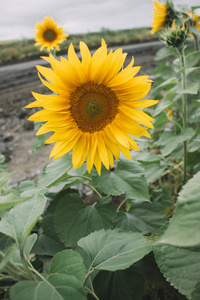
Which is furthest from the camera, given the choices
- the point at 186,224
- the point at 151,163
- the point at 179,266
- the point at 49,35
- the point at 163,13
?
the point at 49,35

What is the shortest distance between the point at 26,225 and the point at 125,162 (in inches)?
19.2

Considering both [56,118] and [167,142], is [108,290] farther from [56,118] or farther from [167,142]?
[167,142]

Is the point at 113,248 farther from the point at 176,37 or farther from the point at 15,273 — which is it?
the point at 176,37

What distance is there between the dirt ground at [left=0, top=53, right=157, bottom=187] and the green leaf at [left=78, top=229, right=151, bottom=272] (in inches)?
58.6

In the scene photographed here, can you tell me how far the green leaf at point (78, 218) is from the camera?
35.5 inches

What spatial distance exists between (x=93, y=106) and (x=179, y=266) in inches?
22.0

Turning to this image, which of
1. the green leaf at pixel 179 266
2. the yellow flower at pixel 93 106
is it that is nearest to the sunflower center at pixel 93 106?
the yellow flower at pixel 93 106

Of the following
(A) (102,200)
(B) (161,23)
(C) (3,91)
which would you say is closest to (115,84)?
(A) (102,200)

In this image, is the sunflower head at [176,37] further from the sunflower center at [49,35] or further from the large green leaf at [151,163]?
the sunflower center at [49,35]

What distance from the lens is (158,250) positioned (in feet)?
2.06

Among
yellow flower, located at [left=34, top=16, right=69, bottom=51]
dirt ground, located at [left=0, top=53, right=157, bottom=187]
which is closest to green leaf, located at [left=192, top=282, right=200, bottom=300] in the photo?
dirt ground, located at [left=0, top=53, right=157, bottom=187]

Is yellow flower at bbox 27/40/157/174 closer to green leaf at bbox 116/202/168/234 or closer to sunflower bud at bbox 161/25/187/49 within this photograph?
green leaf at bbox 116/202/168/234

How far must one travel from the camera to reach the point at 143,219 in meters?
1.00

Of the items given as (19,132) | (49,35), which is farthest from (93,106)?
(19,132)
